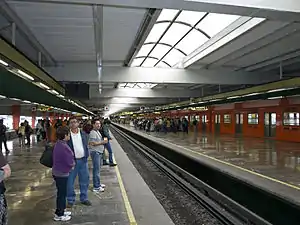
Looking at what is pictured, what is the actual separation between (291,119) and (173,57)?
1055cm

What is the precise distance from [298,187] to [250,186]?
1183 mm

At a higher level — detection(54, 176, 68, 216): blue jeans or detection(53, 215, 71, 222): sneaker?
detection(54, 176, 68, 216): blue jeans

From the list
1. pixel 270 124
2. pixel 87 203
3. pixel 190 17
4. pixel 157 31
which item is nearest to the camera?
pixel 87 203

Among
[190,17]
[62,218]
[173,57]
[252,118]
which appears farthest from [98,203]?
[252,118]

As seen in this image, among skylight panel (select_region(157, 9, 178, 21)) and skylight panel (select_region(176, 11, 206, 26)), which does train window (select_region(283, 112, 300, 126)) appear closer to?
skylight panel (select_region(176, 11, 206, 26))

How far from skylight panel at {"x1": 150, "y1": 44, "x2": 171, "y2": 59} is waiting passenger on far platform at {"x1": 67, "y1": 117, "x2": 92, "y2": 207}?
365 inches

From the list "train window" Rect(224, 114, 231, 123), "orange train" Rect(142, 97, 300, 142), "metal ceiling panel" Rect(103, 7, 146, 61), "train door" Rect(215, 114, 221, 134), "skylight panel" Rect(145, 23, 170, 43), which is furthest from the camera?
"train door" Rect(215, 114, 221, 134)

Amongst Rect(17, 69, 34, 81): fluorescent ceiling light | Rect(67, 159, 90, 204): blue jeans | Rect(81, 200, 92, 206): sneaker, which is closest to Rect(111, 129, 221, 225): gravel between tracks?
Rect(81, 200, 92, 206): sneaker

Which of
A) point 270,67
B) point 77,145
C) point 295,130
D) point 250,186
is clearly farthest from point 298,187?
point 295,130

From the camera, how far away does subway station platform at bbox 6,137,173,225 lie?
5.64 meters

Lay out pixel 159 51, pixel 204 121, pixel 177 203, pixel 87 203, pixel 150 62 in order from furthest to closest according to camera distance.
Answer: pixel 204 121 < pixel 150 62 < pixel 159 51 < pixel 177 203 < pixel 87 203

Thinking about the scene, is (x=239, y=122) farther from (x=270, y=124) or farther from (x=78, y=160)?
(x=78, y=160)

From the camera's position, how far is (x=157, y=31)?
12.7 meters

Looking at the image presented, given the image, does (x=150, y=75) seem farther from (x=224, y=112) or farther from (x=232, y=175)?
(x=224, y=112)
